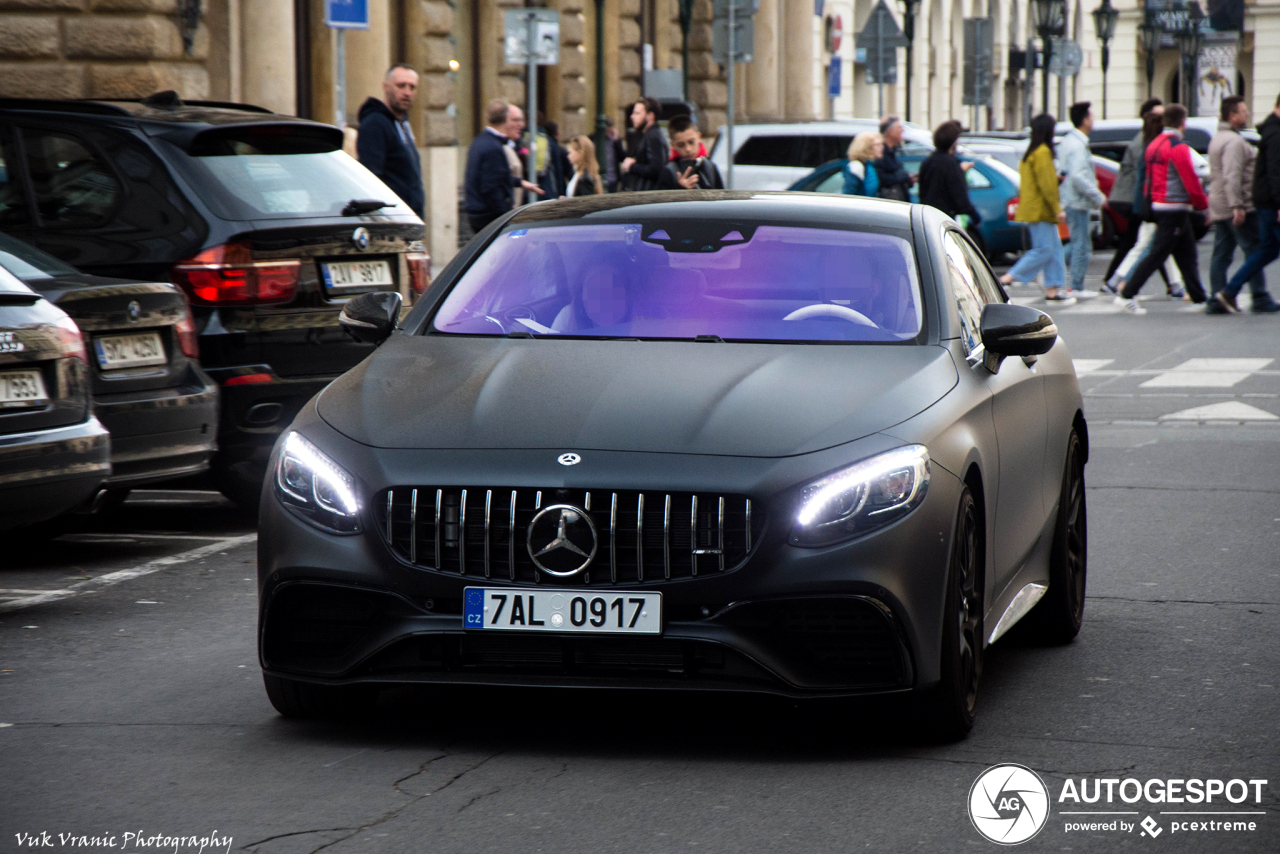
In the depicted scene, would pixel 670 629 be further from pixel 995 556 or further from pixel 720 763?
pixel 995 556

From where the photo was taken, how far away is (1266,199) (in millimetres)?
19375

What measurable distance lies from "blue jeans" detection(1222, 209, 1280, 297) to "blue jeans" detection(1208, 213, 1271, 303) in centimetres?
12

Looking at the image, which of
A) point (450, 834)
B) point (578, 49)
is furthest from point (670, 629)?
point (578, 49)

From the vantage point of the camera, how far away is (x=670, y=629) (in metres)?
4.78

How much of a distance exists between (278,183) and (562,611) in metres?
4.76

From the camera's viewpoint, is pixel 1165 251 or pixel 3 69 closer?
pixel 3 69

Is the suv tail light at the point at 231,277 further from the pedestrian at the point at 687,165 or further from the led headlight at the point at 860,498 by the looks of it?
the pedestrian at the point at 687,165

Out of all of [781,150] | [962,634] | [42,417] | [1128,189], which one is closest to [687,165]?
[1128,189]

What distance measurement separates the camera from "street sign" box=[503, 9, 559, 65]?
18.7m

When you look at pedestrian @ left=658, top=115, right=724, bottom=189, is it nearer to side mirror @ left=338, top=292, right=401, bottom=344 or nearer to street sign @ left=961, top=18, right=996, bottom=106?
side mirror @ left=338, top=292, right=401, bottom=344

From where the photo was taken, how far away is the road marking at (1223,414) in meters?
13.1

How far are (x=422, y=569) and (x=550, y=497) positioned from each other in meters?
0.34

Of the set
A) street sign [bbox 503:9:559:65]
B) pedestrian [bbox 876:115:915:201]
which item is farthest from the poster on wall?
street sign [bbox 503:9:559:65]

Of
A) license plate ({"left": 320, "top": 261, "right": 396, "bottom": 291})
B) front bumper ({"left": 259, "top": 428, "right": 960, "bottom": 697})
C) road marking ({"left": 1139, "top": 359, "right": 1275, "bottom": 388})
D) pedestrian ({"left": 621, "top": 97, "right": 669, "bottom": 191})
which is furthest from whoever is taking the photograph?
pedestrian ({"left": 621, "top": 97, "right": 669, "bottom": 191})
